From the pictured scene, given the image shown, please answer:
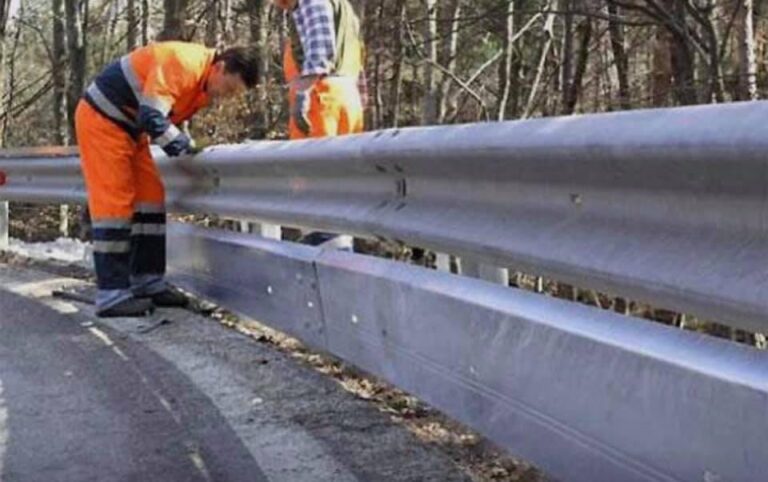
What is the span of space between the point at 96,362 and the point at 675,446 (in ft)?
11.0

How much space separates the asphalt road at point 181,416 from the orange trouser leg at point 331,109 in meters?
1.46

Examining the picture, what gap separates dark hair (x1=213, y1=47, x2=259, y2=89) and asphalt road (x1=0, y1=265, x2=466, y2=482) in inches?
48.8

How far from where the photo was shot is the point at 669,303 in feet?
8.40

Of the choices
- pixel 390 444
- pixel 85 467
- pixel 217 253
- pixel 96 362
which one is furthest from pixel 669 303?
pixel 217 253

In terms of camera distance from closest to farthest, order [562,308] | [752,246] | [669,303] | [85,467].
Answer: [752,246] < [669,303] < [562,308] < [85,467]

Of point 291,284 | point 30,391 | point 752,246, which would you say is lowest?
point 30,391

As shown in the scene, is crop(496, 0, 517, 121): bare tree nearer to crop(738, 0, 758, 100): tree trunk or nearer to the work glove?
crop(738, 0, 758, 100): tree trunk

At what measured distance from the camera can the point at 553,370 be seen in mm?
2826

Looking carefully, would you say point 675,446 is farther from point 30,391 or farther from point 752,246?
point 30,391

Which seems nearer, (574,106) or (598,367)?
(598,367)

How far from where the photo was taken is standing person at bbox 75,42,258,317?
6.36 metres

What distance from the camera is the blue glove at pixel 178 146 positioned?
Result: 20.9 feet

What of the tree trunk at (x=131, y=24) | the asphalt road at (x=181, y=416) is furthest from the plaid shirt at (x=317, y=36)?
the tree trunk at (x=131, y=24)

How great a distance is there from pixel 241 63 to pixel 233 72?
0.19ft
